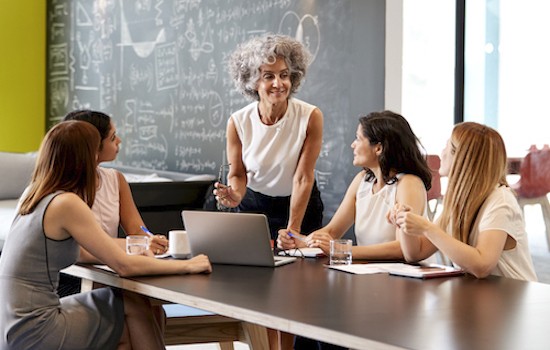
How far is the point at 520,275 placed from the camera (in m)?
2.82

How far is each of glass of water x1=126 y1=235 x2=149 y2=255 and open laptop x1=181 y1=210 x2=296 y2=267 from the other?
0.14 m

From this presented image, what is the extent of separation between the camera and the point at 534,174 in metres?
4.75

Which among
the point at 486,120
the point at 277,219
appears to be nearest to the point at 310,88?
the point at 486,120

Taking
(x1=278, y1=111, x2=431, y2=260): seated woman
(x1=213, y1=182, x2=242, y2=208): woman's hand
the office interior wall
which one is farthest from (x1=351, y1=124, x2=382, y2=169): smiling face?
the office interior wall

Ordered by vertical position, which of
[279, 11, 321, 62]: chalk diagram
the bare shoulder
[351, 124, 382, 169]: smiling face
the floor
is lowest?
the floor

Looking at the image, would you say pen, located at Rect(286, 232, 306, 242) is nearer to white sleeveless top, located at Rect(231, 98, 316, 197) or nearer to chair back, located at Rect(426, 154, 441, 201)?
white sleeveless top, located at Rect(231, 98, 316, 197)

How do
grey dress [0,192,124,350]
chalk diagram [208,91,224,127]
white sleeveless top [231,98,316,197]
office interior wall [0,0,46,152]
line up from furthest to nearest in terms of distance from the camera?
office interior wall [0,0,46,152], chalk diagram [208,91,224,127], white sleeveless top [231,98,316,197], grey dress [0,192,124,350]

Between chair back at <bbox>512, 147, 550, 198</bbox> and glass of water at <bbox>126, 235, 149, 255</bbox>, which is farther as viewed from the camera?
chair back at <bbox>512, 147, 550, 198</bbox>

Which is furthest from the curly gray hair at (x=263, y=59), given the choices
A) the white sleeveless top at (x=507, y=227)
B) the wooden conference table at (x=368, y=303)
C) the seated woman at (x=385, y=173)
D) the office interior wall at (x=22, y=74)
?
the office interior wall at (x=22, y=74)

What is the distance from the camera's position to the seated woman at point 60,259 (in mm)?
2533

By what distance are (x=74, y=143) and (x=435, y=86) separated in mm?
3106

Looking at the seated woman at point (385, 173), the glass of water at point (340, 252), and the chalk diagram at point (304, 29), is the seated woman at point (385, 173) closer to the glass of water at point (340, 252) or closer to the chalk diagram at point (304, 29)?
the glass of water at point (340, 252)

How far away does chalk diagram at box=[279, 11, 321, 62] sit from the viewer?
212 inches

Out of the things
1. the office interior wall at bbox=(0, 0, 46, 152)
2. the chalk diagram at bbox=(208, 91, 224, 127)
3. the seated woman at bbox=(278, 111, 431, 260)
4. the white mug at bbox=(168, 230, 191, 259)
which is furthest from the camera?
the office interior wall at bbox=(0, 0, 46, 152)
